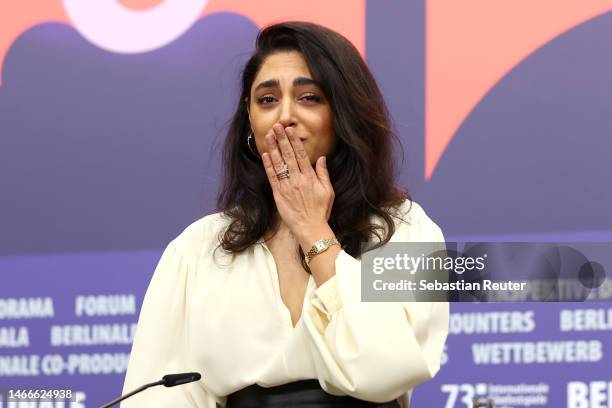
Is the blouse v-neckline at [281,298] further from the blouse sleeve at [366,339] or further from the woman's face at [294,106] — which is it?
the woman's face at [294,106]

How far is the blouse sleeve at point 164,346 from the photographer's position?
8.16ft

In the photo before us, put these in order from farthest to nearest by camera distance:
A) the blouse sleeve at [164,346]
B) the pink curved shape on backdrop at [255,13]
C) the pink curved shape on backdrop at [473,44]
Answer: the pink curved shape on backdrop at [255,13] → the pink curved shape on backdrop at [473,44] → the blouse sleeve at [164,346]

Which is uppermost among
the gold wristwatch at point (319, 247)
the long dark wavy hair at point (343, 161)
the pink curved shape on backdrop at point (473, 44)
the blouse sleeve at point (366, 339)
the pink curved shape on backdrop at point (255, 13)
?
the pink curved shape on backdrop at point (255, 13)

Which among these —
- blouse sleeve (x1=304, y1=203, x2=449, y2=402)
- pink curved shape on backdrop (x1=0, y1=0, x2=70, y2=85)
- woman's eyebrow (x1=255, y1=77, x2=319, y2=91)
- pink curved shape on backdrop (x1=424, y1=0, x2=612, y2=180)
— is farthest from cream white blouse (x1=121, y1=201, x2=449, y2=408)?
pink curved shape on backdrop (x1=0, y1=0, x2=70, y2=85)

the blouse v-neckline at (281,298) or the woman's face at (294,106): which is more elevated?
the woman's face at (294,106)

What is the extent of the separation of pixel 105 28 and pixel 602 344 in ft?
6.04

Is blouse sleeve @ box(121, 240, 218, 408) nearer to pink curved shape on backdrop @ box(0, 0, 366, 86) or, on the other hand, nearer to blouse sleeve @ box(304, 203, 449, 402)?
blouse sleeve @ box(304, 203, 449, 402)

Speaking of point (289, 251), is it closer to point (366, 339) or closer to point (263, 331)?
point (263, 331)

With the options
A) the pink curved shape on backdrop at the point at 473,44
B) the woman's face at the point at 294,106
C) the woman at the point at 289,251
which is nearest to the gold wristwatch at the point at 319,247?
the woman at the point at 289,251

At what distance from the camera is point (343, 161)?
103 inches

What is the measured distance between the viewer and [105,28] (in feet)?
12.0

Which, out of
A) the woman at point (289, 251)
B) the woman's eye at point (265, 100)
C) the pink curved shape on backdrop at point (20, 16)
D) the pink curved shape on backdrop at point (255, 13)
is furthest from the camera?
the pink curved shape on backdrop at point (20, 16)

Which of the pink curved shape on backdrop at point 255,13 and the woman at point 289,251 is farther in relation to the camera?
the pink curved shape on backdrop at point 255,13

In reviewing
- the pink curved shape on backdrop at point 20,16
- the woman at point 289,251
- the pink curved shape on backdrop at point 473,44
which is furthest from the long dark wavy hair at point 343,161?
the pink curved shape on backdrop at point 20,16
